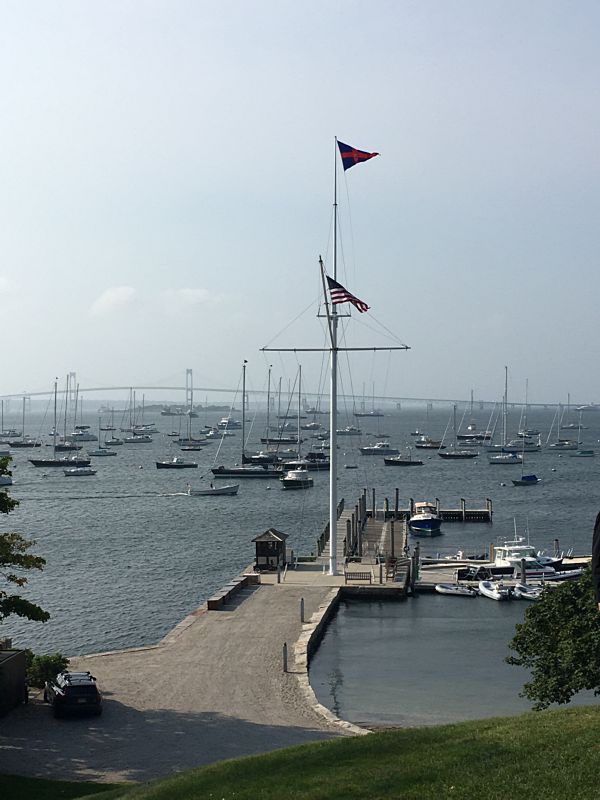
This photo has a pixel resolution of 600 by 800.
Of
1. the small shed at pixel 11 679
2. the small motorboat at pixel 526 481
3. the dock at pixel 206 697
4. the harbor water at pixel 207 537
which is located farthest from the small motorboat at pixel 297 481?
the small shed at pixel 11 679

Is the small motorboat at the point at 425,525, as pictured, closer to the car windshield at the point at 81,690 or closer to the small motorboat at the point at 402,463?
the car windshield at the point at 81,690

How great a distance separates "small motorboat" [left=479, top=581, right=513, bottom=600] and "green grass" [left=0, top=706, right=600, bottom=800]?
104ft

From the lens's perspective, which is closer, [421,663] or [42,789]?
[42,789]

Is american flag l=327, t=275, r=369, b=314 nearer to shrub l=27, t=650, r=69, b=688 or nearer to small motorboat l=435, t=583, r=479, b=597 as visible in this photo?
small motorboat l=435, t=583, r=479, b=597

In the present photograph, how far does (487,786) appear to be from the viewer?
13.6 m

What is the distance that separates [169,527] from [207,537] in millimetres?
7565

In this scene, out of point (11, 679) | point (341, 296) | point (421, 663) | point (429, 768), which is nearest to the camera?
point (429, 768)

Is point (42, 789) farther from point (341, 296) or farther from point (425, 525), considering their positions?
point (425, 525)

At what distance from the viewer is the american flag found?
147ft

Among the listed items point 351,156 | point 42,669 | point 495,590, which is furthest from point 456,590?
point 42,669

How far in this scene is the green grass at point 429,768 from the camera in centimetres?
1362

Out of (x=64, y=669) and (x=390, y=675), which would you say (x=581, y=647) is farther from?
(x=64, y=669)

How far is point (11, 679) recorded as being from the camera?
Answer: 25781mm

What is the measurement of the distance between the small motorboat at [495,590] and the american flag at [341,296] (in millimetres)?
15967
